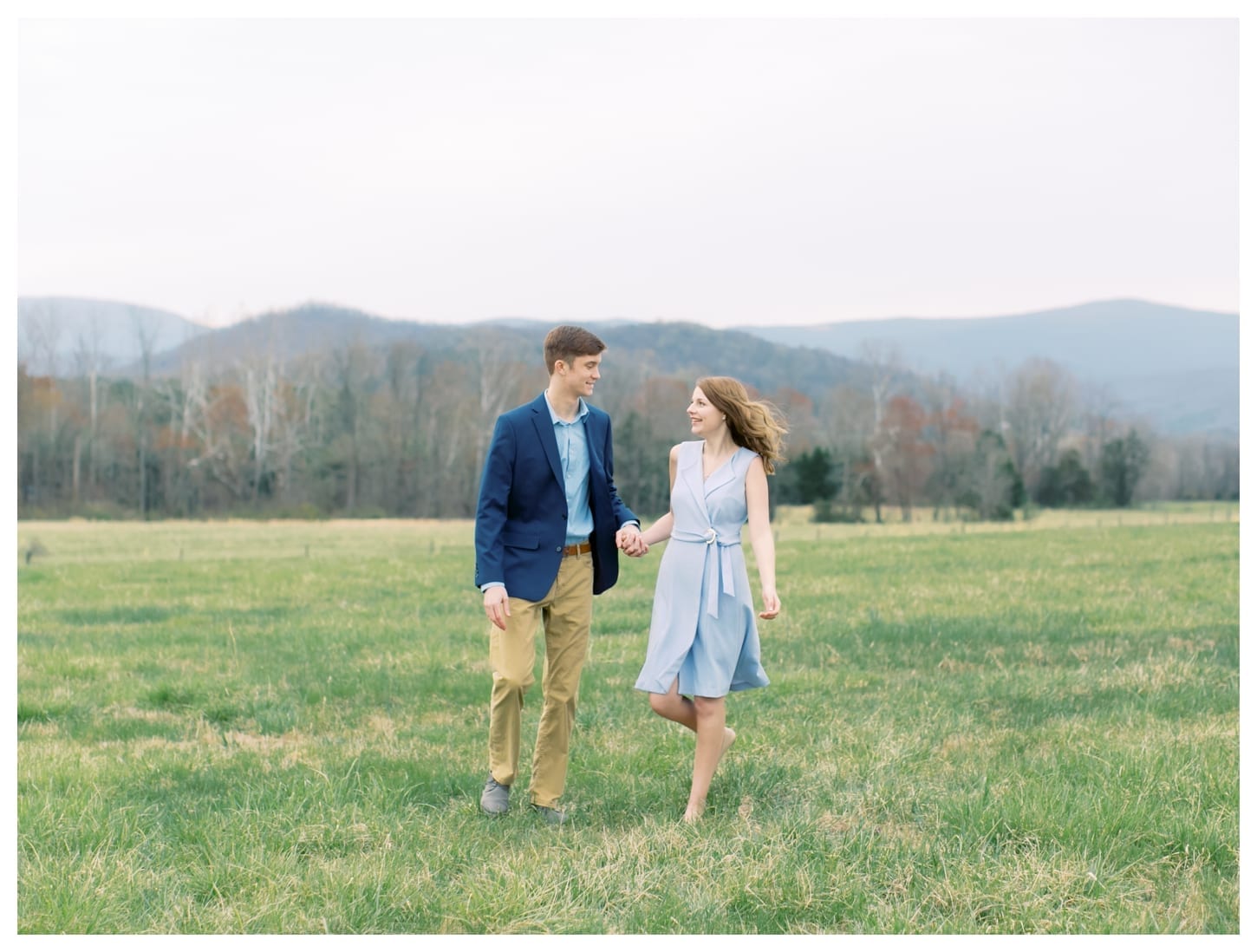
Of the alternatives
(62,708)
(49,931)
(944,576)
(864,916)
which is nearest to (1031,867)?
(864,916)

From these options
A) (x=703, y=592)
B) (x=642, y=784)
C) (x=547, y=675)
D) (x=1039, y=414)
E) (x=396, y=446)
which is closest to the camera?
(x=703, y=592)

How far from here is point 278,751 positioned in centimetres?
827

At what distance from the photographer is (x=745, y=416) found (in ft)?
21.4

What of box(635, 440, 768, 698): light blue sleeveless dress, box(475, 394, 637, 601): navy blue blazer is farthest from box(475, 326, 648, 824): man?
box(635, 440, 768, 698): light blue sleeveless dress

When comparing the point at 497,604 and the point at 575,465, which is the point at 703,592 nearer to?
the point at 575,465

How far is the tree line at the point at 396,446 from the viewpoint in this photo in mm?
75812

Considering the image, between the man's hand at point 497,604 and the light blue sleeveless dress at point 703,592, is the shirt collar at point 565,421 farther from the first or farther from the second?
the man's hand at point 497,604

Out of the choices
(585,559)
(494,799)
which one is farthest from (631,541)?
(494,799)

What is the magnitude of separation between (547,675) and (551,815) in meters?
0.81

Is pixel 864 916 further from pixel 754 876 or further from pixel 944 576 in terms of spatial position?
pixel 944 576

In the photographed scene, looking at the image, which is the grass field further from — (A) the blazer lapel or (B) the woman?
(A) the blazer lapel

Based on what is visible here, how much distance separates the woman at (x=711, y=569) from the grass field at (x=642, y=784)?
0.63 meters

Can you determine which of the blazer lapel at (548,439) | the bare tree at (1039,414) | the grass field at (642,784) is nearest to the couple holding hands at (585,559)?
the blazer lapel at (548,439)
